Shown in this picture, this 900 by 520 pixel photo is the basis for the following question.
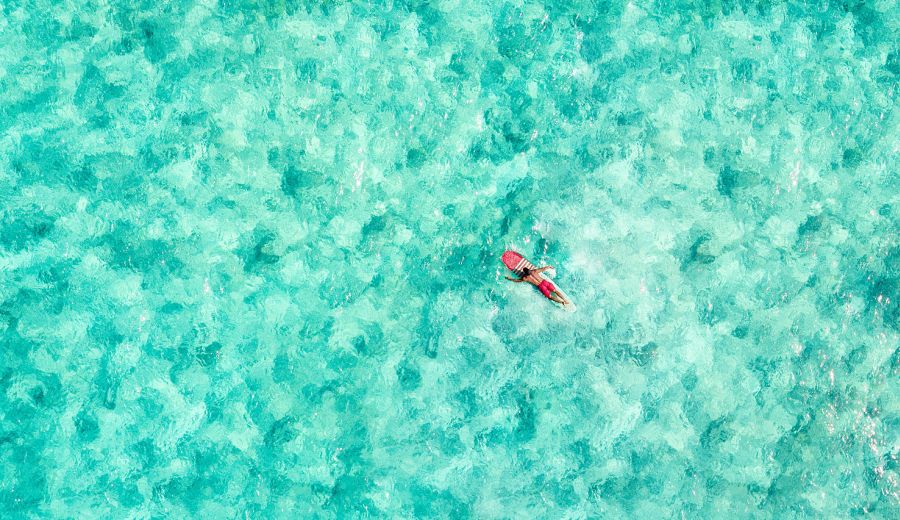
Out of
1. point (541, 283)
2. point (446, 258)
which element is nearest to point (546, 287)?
point (541, 283)

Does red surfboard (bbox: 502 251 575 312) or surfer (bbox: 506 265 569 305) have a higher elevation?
red surfboard (bbox: 502 251 575 312)

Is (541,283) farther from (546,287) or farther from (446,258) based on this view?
(446,258)

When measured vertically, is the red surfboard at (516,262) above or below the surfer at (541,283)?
above

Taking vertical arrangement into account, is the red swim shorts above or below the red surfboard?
below

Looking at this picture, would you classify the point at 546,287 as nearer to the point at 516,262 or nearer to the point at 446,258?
the point at 516,262

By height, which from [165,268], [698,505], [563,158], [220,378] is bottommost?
[698,505]

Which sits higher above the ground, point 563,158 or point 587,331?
point 563,158

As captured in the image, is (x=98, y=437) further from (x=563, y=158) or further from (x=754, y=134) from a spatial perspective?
(x=754, y=134)

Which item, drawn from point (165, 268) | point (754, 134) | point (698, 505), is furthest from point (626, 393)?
point (165, 268)
